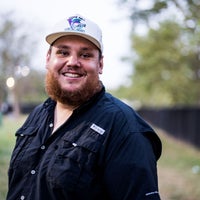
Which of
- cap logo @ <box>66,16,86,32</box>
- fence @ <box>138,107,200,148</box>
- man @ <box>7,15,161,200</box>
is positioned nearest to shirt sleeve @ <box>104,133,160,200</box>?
man @ <box>7,15,161,200</box>

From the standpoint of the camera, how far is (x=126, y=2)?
9.58m

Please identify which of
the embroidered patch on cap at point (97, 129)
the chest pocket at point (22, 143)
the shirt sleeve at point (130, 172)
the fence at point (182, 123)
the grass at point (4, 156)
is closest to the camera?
the shirt sleeve at point (130, 172)

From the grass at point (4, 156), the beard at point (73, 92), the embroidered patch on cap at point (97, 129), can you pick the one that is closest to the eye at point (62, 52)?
the beard at point (73, 92)

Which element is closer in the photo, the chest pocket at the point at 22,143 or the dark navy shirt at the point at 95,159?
the dark navy shirt at the point at 95,159

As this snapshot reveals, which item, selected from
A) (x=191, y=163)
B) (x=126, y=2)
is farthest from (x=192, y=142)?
(x=126, y=2)

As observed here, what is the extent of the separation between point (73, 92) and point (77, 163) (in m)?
0.44

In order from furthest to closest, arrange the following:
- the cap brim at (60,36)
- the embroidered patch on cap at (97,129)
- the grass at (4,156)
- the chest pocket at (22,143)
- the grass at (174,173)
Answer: the grass at (174,173) → the grass at (4,156) → the chest pocket at (22,143) → the cap brim at (60,36) → the embroidered patch on cap at (97,129)

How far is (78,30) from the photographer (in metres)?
2.43

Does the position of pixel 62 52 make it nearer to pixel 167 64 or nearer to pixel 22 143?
pixel 22 143

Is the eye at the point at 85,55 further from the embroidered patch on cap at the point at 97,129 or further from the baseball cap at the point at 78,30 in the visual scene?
the embroidered patch on cap at the point at 97,129

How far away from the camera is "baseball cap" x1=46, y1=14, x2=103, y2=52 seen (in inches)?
95.7

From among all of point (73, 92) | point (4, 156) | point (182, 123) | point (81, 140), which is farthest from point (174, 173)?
point (81, 140)

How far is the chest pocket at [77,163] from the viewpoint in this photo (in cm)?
220

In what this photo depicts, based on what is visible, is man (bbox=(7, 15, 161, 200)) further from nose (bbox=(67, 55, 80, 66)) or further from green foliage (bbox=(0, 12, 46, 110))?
green foliage (bbox=(0, 12, 46, 110))
